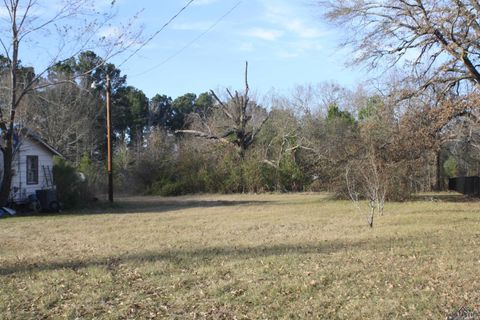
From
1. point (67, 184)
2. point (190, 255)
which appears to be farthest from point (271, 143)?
point (190, 255)

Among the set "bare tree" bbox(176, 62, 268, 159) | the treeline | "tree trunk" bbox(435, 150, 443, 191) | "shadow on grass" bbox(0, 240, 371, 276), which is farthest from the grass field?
"bare tree" bbox(176, 62, 268, 159)

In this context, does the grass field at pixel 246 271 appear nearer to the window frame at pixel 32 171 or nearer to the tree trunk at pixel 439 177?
the window frame at pixel 32 171

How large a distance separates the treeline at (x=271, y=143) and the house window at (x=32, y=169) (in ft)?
6.00

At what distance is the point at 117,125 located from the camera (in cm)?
5375

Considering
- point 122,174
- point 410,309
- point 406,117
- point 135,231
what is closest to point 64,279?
point 410,309

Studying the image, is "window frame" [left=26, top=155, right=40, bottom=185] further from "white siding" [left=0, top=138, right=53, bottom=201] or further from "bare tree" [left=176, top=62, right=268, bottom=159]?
"bare tree" [left=176, top=62, right=268, bottom=159]

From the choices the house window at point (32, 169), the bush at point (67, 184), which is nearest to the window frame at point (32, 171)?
the house window at point (32, 169)

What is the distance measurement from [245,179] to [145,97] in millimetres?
27882

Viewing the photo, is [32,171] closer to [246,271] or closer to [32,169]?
[32,169]

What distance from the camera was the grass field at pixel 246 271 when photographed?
6.08 m

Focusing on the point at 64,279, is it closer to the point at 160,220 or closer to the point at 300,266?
the point at 300,266

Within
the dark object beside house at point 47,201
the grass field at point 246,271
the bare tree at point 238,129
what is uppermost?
the bare tree at point 238,129

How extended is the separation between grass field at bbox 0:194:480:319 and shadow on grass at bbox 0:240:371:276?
0.02m

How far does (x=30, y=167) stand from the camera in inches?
933
